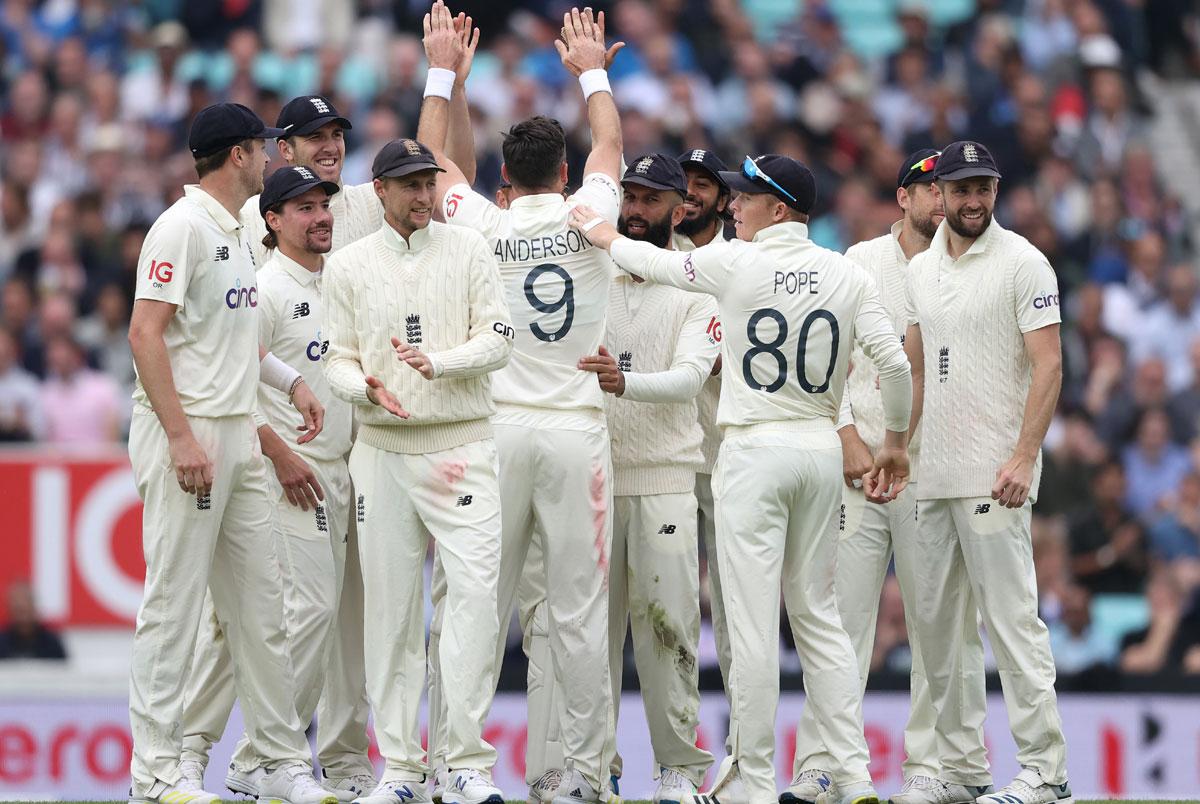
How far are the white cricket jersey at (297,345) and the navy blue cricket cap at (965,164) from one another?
2940mm

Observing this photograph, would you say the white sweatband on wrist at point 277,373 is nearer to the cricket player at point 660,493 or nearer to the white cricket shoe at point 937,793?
the cricket player at point 660,493

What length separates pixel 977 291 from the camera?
889cm

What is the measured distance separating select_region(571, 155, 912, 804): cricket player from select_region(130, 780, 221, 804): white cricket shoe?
7.45 feet

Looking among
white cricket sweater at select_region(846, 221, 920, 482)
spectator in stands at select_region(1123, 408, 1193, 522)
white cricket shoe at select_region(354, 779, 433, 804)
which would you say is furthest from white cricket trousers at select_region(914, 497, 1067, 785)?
spectator in stands at select_region(1123, 408, 1193, 522)

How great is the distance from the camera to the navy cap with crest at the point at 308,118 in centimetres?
941

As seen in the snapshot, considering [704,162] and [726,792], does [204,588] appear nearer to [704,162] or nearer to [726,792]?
[726,792]

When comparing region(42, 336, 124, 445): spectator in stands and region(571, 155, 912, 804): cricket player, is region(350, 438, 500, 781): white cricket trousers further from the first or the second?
region(42, 336, 124, 445): spectator in stands

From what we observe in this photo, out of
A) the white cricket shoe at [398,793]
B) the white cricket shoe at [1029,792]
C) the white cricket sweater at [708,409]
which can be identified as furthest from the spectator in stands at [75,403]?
the white cricket shoe at [1029,792]

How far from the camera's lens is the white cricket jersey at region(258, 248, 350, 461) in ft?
29.9

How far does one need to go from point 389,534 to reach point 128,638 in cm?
551

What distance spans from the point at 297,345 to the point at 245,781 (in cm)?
200

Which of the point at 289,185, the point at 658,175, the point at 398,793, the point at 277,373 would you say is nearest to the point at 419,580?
the point at 398,793

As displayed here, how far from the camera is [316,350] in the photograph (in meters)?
9.20

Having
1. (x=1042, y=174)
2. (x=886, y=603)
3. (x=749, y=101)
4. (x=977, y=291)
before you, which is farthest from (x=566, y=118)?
(x=977, y=291)
